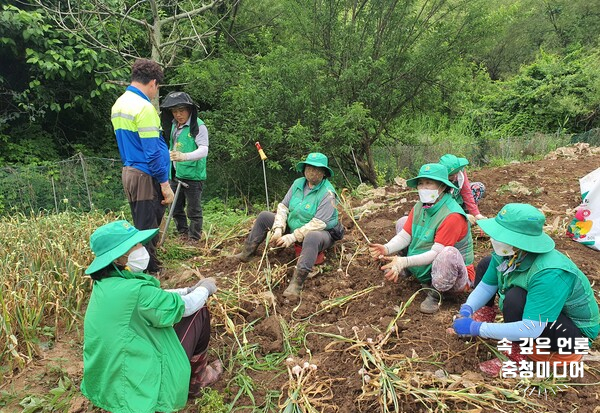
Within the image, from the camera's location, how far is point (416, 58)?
25.6 feet

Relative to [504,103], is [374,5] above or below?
above

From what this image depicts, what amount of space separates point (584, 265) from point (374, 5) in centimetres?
588

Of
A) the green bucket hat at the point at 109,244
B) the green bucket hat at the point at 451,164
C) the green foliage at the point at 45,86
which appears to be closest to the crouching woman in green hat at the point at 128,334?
the green bucket hat at the point at 109,244

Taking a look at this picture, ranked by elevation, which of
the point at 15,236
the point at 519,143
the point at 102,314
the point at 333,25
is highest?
the point at 333,25

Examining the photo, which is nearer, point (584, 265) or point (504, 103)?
point (584, 265)

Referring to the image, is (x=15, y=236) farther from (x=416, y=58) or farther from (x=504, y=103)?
(x=504, y=103)

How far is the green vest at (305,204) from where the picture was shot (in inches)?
145

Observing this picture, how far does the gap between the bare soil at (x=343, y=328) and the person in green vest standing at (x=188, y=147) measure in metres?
0.50

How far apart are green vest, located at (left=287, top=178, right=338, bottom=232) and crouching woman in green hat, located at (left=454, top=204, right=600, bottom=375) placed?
1553 millimetres

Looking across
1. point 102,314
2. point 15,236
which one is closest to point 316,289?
point 102,314

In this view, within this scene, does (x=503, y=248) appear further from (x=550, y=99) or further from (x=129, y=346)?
(x=550, y=99)

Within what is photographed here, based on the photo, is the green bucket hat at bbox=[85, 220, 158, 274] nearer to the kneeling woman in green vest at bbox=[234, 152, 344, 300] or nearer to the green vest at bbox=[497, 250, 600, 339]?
the kneeling woman in green vest at bbox=[234, 152, 344, 300]

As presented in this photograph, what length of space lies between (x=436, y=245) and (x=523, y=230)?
824 millimetres

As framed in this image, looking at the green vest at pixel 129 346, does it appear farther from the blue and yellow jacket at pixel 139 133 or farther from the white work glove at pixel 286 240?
the blue and yellow jacket at pixel 139 133
